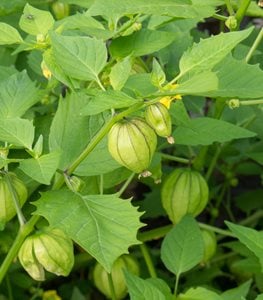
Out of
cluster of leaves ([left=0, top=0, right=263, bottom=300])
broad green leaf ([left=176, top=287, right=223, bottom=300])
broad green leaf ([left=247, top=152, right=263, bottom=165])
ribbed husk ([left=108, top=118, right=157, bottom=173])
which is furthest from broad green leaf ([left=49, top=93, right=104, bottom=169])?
broad green leaf ([left=247, top=152, right=263, bottom=165])

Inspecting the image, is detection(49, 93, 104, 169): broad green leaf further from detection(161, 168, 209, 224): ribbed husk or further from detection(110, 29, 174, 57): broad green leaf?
detection(161, 168, 209, 224): ribbed husk

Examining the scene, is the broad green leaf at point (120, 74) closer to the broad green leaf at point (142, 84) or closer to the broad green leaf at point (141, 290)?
the broad green leaf at point (142, 84)

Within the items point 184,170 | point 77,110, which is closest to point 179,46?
point 184,170

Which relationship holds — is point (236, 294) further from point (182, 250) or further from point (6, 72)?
point (6, 72)

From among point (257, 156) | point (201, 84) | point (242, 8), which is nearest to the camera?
point (201, 84)

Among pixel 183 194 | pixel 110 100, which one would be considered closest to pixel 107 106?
pixel 110 100

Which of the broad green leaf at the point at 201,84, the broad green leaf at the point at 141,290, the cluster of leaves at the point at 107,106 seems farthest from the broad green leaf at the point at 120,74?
the broad green leaf at the point at 141,290
